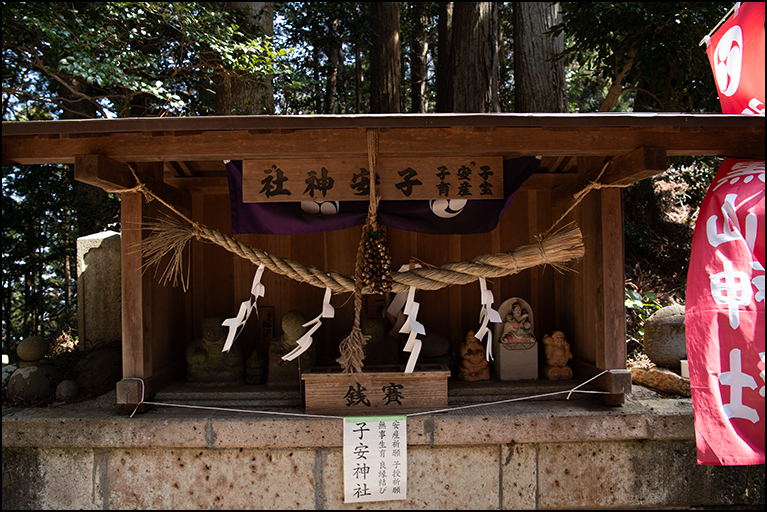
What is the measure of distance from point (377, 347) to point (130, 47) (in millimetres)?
5314

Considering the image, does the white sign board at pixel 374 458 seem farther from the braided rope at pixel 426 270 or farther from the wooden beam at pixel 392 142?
the wooden beam at pixel 392 142

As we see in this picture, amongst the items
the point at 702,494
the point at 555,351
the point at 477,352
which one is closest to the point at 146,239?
the point at 477,352

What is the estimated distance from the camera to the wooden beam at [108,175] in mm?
2980

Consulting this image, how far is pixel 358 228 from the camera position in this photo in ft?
14.1

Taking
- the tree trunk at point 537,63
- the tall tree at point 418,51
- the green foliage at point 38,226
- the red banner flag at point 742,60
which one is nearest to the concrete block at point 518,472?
the red banner flag at point 742,60

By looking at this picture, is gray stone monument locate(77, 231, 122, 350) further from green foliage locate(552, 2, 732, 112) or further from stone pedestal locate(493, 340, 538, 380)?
green foliage locate(552, 2, 732, 112)

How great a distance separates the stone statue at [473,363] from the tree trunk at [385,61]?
6.74 metres

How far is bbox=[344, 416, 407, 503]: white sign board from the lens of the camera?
3.15 metres

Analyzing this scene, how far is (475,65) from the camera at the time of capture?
787cm

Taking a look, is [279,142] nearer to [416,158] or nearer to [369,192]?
[369,192]

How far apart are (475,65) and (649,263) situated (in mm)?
4423

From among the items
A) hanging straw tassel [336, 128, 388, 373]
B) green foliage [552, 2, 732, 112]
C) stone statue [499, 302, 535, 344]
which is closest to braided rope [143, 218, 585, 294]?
hanging straw tassel [336, 128, 388, 373]

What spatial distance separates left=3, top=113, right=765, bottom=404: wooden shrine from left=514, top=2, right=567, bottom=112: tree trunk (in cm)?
353

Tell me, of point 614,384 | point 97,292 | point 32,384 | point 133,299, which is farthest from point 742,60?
point 97,292
